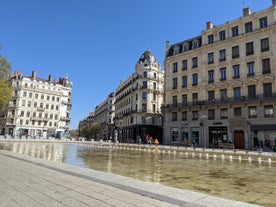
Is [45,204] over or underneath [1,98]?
underneath

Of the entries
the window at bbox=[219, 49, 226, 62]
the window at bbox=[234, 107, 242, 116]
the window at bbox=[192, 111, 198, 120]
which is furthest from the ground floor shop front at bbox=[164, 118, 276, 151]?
the window at bbox=[219, 49, 226, 62]

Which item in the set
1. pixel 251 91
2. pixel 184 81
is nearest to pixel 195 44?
pixel 184 81

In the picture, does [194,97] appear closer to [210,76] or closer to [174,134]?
[210,76]

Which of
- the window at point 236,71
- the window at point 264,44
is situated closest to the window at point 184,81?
the window at point 236,71

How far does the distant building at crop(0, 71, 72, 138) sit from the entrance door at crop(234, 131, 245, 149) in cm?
5153

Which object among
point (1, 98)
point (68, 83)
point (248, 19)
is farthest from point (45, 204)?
point (68, 83)

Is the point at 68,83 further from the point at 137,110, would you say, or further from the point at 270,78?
the point at 270,78

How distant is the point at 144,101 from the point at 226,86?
977 inches

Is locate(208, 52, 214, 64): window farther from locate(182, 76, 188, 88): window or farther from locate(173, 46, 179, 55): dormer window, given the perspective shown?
locate(173, 46, 179, 55): dormer window

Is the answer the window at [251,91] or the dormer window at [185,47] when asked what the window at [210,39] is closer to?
the dormer window at [185,47]

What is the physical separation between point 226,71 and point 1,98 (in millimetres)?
33112

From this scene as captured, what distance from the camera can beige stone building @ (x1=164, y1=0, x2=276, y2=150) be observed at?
1270 inches

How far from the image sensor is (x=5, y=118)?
222 feet

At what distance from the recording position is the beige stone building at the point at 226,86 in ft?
106
